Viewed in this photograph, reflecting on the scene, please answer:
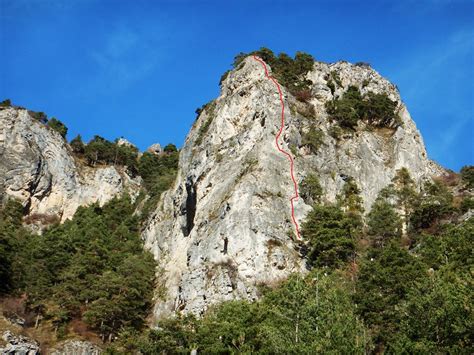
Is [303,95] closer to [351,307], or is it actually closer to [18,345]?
[351,307]

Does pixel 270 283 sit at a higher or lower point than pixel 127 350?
higher

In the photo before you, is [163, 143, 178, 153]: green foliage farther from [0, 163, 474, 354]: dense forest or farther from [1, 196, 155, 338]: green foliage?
[1, 196, 155, 338]: green foliage

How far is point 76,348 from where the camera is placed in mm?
39469

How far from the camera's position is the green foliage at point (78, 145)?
84.6 m

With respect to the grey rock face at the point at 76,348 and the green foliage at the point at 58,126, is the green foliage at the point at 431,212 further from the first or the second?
the green foliage at the point at 58,126

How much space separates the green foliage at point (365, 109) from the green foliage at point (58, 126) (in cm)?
4453

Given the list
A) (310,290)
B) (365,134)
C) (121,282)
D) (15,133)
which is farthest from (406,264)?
(15,133)

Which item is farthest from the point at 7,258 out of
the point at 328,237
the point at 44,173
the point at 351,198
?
the point at 351,198

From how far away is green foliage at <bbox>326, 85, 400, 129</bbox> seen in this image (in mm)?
60844

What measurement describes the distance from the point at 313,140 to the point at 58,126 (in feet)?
157

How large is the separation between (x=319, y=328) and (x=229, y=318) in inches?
269

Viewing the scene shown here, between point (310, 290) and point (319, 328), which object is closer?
point (319, 328)

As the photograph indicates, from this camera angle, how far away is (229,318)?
29.7m

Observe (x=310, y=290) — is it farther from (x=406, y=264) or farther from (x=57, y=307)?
(x=57, y=307)
